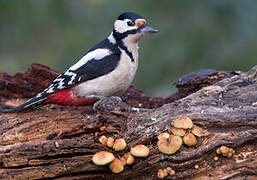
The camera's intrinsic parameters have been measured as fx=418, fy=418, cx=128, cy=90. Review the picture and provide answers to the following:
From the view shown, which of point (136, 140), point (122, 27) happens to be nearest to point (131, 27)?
point (122, 27)

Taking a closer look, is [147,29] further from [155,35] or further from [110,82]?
[155,35]

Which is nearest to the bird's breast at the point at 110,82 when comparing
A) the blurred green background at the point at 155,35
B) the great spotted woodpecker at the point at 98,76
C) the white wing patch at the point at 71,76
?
the great spotted woodpecker at the point at 98,76

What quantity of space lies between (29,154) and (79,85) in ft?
3.83

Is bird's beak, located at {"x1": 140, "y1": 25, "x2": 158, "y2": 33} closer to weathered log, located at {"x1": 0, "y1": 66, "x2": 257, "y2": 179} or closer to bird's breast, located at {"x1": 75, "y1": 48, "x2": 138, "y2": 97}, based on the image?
bird's breast, located at {"x1": 75, "y1": 48, "x2": 138, "y2": 97}

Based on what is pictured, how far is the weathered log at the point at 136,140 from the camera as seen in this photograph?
148 inches

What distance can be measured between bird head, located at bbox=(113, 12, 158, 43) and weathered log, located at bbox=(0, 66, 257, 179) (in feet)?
3.39

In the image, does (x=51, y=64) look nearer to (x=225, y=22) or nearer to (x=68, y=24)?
(x=68, y=24)

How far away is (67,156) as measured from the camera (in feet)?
12.8

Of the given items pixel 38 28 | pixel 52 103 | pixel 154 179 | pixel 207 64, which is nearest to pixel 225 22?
pixel 207 64

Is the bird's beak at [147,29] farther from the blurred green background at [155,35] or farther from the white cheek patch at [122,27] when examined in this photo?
the blurred green background at [155,35]

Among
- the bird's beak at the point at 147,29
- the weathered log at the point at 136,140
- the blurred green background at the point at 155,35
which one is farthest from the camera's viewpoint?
the blurred green background at the point at 155,35

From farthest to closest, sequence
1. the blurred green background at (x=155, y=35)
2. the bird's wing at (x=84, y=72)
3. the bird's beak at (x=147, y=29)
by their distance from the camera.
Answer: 1. the blurred green background at (x=155, y=35)
2. the bird's beak at (x=147, y=29)
3. the bird's wing at (x=84, y=72)

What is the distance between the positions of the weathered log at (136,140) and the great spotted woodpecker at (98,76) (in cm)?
39

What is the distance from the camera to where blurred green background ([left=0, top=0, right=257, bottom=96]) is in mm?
8281
